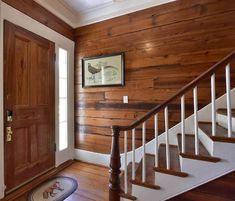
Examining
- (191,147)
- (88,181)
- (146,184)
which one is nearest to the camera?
(146,184)

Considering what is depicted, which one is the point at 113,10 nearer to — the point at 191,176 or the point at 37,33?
the point at 37,33

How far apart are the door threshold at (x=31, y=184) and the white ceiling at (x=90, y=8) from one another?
266 cm

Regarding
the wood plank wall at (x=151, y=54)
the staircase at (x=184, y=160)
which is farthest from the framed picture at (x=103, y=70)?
the staircase at (x=184, y=160)

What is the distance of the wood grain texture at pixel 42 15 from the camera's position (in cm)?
230

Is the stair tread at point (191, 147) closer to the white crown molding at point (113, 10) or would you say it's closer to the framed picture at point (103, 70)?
the framed picture at point (103, 70)

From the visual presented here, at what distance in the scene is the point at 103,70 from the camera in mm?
3100

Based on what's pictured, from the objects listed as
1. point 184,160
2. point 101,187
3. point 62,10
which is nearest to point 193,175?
point 184,160

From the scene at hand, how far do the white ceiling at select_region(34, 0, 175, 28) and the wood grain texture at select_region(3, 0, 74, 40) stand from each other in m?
0.07

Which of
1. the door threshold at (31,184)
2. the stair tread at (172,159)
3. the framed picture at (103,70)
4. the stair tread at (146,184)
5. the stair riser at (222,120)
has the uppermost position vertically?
the framed picture at (103,70)

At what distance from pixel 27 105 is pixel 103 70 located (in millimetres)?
1391

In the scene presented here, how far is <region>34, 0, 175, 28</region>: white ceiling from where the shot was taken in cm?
276

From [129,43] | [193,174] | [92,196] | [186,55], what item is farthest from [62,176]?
[186,55]

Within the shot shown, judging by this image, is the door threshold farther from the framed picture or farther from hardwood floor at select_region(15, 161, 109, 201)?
the framed picture

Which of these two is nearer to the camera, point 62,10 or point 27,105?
point 27,105
